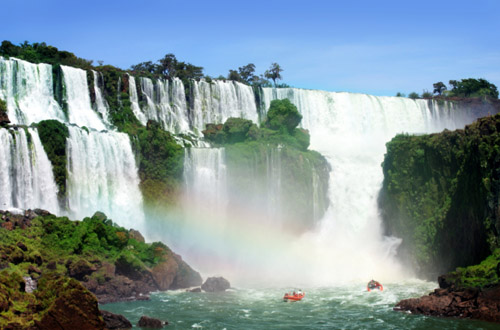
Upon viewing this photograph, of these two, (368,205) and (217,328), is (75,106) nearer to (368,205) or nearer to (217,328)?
(368,205)

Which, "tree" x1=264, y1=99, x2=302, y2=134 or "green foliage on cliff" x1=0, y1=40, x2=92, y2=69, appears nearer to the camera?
"green foliage on cliff" x1=0, y1=40, x2=92, y2=69

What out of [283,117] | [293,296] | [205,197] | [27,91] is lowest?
[293,296]

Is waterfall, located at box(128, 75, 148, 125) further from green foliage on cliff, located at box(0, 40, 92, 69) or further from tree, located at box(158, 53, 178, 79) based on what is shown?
tree, located at box(158, 53, 178, 79)

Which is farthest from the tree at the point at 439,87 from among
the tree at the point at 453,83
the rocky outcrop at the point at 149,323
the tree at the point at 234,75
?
the rocky outcrop at the point at 149,323

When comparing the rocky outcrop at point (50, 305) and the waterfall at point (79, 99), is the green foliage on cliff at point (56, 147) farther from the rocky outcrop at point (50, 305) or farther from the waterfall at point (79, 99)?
the rocky outcrop at point (50, 305)

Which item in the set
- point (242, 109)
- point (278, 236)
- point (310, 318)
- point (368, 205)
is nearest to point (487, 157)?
point (310, 318)

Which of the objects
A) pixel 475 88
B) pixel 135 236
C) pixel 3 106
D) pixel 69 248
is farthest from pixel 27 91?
pixel 475 88

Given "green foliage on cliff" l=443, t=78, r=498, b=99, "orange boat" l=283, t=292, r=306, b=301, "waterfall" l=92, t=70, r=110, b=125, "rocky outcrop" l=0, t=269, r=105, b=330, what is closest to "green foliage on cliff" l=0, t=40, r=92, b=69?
"waterfall" l=92, t=70, r=110, b=125

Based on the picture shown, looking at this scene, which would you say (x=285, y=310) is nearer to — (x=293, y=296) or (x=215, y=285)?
(x=293, y=296)
